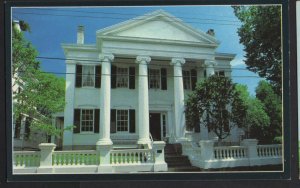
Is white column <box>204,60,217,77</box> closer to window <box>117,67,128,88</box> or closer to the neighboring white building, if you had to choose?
the neighboring white building

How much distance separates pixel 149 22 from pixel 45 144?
4002 millimetres

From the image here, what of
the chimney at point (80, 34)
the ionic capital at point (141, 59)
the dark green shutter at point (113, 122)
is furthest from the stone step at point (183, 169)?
the chimney at point (80, 34)

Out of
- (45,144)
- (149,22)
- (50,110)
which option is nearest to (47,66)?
(50,110)

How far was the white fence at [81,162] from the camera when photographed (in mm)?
9422

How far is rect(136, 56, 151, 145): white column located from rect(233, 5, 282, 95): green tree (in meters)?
2.54

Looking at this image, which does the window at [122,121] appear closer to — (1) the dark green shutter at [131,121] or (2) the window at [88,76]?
(1) the dark green shutter at [131,121]

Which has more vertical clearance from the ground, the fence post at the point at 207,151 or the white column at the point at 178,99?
the white column at the point at 178,99

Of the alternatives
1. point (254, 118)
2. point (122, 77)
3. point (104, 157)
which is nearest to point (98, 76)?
point (122, 77)

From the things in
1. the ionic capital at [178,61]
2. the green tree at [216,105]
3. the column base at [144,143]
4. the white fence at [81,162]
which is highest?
the ionic capital at [178,61]

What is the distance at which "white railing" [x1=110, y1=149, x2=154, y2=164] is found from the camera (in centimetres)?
966

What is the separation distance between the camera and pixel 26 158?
30.8 feet

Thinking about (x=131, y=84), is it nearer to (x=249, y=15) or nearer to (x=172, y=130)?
(x=172, y=130)

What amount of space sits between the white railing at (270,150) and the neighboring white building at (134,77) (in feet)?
2.22

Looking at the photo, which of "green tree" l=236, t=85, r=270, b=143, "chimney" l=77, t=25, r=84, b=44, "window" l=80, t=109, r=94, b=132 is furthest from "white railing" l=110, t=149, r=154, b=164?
"chimney" l=77, t=25, r=84, b=44
